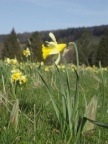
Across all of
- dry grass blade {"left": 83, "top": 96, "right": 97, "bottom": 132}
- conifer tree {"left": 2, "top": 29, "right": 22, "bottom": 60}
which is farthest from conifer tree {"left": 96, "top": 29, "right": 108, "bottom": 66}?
dry grass blade {"left": 83, "top": 96, "right": 97, "bottom": 132}

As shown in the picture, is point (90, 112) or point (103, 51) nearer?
point (90, 112)

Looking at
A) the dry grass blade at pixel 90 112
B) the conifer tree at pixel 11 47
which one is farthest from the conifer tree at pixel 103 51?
the dry grass blade at pixel 90 112

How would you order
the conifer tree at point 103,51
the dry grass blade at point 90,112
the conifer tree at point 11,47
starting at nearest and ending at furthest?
the dry grass blade at point 90,112, the conifer tree at point 103,51, the conifer tree at point 11,47

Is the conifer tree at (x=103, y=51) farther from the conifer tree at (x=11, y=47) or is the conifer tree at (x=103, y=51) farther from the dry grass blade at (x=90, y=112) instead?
the dry grass blade at (x=90, y=112)

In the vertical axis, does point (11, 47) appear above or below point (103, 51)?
above

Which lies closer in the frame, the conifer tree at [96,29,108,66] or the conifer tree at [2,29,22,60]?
the conifer tree at [96,29,108,66]

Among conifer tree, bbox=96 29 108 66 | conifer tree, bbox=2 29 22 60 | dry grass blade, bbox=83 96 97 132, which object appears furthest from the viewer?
conifer tree, bbox=2 29 22 60

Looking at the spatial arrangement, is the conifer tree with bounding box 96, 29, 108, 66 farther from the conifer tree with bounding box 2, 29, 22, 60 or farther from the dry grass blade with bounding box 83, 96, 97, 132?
the dry grass blade with bounding box 83, 96, 97, 132

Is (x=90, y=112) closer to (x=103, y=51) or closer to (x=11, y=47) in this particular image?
(x=11, y=47)

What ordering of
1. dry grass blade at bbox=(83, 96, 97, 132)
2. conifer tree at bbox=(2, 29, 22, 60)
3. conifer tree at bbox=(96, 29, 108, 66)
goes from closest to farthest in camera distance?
dry grass blade at bbox=(83, 96, 97, 132), conifer tree at bbox=(96, 29, 108, 66), conifer tree at bbox=(2, 29, 22, 60)

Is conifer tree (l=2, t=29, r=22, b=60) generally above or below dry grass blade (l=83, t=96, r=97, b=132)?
below

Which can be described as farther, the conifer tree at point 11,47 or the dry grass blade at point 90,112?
the conifer tree at point 11,47

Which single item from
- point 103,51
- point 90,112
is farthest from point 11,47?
point 90,112

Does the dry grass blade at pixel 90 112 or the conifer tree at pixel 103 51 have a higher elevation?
the dry grass blade at pixel 90 112
